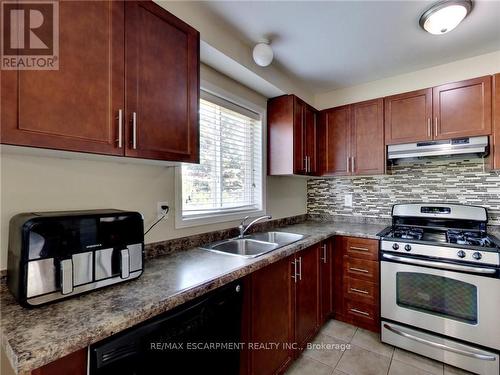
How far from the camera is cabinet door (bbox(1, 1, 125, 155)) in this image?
82 centimetres

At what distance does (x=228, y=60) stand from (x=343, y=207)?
2025 millimetres

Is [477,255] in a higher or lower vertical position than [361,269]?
higher

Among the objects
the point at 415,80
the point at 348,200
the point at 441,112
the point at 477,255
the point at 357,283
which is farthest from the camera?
the point at 348,200

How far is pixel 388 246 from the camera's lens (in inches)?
79.7

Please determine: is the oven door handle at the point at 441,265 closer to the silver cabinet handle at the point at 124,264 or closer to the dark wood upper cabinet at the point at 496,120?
the dark wood upper cabinet at the point at 496,120

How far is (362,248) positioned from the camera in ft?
7.30

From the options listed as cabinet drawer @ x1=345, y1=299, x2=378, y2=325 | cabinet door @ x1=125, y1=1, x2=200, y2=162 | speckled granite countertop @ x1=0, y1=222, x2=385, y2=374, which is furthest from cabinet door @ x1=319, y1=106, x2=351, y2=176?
cabinet door @ x1=125, y1=1, x2=200, y2=162

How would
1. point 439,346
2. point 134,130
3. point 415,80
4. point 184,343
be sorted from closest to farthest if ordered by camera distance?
point 184,343 < point 134,130 < point 439,346 < point 415,80

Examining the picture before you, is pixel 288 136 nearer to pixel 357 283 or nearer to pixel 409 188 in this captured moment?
pixel 409 188

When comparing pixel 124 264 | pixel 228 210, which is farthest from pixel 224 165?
pixel 124 264

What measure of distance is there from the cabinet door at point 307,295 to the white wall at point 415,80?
1.75 m

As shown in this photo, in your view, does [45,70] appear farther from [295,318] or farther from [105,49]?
[295,318]

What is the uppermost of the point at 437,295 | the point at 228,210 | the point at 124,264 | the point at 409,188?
the point at 409,188

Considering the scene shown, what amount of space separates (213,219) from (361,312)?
1.59 metres
